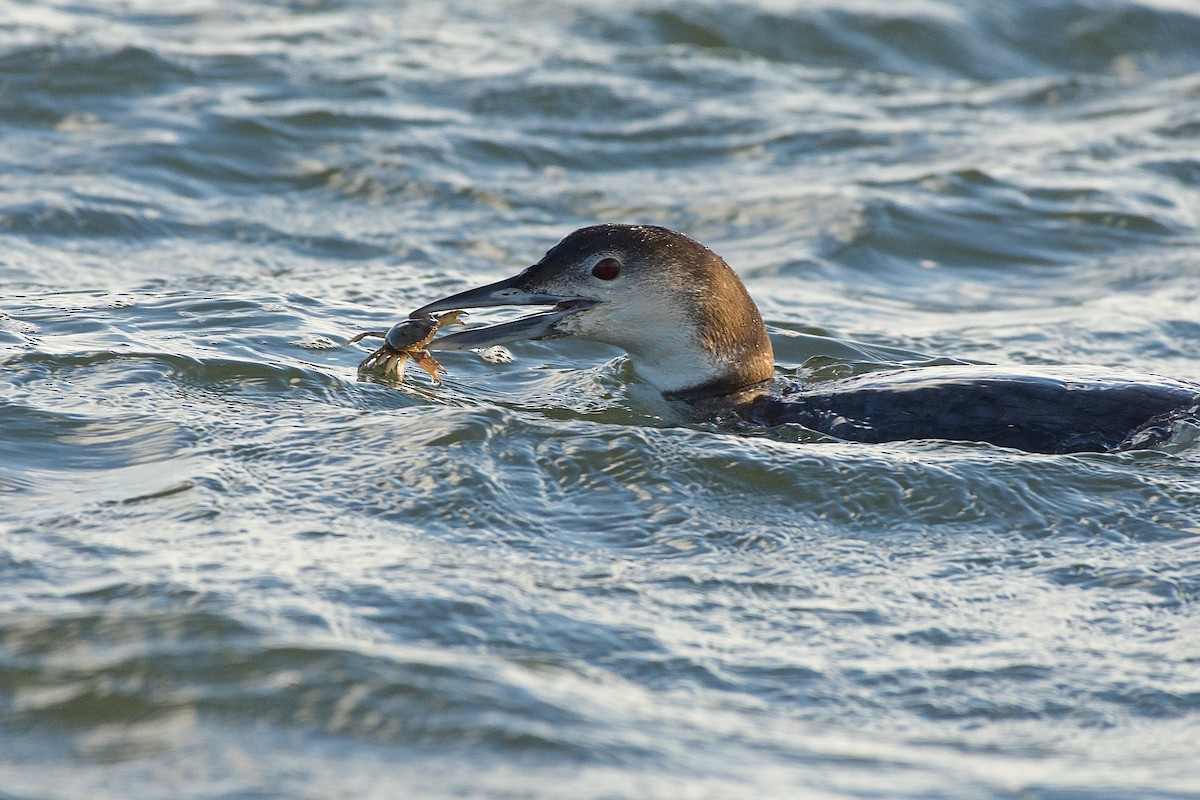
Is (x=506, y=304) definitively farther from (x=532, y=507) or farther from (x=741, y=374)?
(x=532, y=507)

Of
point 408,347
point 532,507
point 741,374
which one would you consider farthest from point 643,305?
point 532,507

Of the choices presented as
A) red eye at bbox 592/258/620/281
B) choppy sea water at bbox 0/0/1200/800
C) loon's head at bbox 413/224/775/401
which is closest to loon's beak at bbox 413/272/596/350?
loon's head at bbox 413/224/775/401

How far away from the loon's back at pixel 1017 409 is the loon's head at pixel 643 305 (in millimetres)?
460

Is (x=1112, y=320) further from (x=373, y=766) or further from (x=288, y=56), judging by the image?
(x=288, y=56)

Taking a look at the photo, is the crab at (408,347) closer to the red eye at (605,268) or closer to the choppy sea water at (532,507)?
the choppy sea water at (532,507)

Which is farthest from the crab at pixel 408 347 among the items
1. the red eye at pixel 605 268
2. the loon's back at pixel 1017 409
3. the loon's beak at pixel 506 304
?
the loon's back at pixel 1017 409

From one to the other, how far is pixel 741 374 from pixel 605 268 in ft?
2.28

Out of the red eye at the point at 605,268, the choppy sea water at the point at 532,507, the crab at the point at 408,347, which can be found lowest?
the choppy sea water at the point at 532,507

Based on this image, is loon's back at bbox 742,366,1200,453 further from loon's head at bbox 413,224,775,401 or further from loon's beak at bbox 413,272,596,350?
loon's beak at bbox 413,272,596,350

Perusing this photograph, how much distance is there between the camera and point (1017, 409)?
18.7 ft

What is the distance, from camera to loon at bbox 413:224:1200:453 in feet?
18.6

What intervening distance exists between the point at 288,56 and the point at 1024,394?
27.1 feet

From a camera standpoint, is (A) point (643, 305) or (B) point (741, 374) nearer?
(A) point (643, 305)

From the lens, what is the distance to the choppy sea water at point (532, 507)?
378 centimetres
